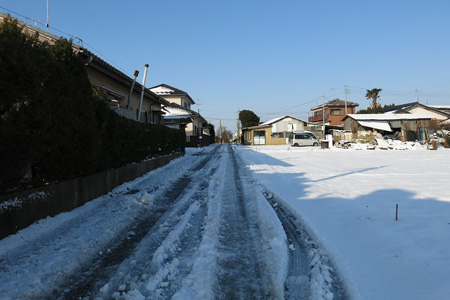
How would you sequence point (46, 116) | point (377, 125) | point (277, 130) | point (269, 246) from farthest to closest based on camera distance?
point (277, 130) < point (377, 125) < point (46, 116) < point (269, 246)

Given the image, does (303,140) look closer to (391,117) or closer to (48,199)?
(391,117)

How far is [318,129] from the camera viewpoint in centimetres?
4953

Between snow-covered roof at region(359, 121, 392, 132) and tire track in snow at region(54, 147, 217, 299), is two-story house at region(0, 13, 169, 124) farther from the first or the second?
snow-covered roof at region(359, 121, 392, 132)

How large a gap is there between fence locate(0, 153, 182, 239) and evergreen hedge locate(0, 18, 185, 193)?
217mm

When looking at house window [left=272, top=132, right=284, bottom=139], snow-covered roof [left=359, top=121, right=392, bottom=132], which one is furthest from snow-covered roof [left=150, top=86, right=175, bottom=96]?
snow-covered roof [left=359, top=121, right=392, bottom=132]

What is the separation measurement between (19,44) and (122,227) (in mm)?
3310

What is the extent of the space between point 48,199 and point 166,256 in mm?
2803

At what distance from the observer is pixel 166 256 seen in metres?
3.60

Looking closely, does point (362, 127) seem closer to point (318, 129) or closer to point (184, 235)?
point (318, 129)

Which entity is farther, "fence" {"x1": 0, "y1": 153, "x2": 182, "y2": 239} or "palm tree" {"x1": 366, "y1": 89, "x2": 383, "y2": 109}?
"palm tree" {"x1": 366, "y1": 89, "x2": 383, "y2": 109}

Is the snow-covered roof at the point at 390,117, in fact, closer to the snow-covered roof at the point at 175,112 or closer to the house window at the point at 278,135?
the house window at the point at 278,135

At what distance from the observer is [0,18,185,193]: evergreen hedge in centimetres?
390

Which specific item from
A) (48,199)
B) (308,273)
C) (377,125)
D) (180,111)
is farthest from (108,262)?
(377,125)

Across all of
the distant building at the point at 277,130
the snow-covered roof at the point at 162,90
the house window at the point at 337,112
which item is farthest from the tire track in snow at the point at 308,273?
the house window at the point at 337,112
